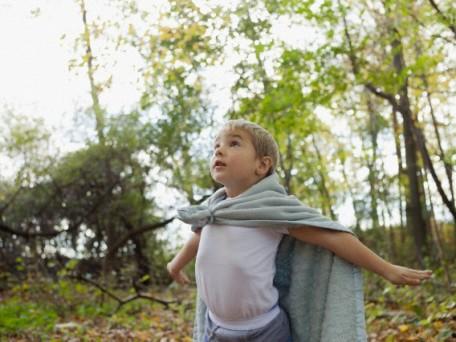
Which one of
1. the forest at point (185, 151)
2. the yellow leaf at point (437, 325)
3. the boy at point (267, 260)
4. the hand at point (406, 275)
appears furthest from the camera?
the forest at point (185, 151)

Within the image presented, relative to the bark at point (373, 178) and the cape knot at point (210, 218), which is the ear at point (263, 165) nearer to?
the cape knot at point (210, 218)

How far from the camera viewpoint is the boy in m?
2.09

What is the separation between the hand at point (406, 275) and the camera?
76.2 inches

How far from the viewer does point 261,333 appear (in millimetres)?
2102

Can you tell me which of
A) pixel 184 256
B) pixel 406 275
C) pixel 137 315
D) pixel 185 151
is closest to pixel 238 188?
pixel 184 256

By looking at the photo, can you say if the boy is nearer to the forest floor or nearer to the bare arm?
the bare arm

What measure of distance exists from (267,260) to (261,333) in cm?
27

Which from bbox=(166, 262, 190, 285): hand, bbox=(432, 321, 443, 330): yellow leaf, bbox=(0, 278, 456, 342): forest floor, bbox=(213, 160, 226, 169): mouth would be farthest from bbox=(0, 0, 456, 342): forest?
bbox=(213, 160, 226, 169): mouth

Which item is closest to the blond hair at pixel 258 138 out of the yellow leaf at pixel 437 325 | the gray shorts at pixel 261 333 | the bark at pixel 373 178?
the gray shorts at pixel 261 333

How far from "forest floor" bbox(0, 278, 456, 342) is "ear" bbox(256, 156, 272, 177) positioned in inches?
81.1

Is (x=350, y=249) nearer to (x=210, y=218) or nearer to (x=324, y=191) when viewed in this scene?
(x=210, y=218)

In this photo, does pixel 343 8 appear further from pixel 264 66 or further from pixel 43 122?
pixel 43 122

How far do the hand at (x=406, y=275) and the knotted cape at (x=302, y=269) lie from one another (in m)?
0.17

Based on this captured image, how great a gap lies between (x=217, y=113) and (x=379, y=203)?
4.25 meters
